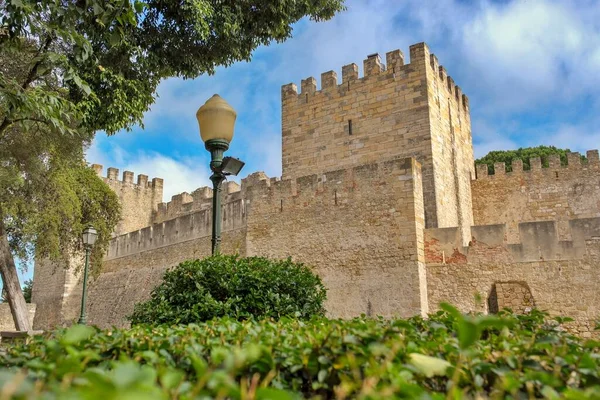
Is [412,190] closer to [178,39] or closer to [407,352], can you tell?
[178,39]

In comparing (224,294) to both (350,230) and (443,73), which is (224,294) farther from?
(443,73)

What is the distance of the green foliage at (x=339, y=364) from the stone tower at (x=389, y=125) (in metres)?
14.5

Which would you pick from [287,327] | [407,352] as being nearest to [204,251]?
[287,327]

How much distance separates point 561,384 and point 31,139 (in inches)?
610

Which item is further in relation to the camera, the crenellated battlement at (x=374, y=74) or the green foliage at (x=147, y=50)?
the crenellated battlement at (x=374, y=74)

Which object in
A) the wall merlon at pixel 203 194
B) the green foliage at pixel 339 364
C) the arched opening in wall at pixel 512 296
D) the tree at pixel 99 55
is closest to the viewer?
the green foliage at pixel 339 364

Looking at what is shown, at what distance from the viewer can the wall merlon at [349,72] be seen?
19234 millimetres

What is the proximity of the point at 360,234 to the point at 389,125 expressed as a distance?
582 cm

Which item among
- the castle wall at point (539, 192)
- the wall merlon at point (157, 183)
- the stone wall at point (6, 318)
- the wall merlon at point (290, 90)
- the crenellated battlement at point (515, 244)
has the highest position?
the wall merlon at point (290, 90)

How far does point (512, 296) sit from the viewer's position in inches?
479

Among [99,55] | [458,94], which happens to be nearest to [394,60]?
[458,94]

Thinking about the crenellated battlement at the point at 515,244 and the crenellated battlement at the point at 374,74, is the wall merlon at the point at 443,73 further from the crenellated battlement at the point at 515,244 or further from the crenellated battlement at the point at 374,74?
the crenellated battlement at the point at 515,244

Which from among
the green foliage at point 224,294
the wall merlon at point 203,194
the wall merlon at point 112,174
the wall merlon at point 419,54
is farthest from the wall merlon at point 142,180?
the green foliage at point 224,294

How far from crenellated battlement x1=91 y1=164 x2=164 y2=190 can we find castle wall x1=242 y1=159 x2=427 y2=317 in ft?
62.3
